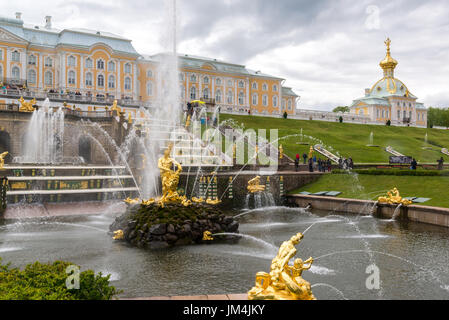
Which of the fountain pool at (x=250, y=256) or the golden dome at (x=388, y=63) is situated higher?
the golden dome at (x=388, y=63)

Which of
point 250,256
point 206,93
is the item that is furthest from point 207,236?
point 206,93

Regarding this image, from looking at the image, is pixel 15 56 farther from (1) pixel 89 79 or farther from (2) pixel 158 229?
Result: (2) pixel 158 229

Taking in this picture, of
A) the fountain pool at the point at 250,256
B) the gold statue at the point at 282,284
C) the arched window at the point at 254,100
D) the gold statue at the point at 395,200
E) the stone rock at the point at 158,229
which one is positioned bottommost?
the fountain pool at the point at 250,256

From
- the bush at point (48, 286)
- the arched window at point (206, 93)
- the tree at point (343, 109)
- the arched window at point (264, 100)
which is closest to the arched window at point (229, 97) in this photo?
the arched window at point (206, 93)

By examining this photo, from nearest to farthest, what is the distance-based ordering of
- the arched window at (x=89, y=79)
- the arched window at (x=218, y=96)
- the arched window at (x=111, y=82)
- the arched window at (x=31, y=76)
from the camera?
the arched window at (x=31, y=76)
the arched window at (x=89, y=79)
the arched window at (x=111, y=82)
the arched window at (x=218, y=96)

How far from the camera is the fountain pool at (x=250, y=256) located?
8781 millimetres

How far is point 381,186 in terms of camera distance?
2473 cm

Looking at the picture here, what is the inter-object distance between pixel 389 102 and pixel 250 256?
8936 centimetres

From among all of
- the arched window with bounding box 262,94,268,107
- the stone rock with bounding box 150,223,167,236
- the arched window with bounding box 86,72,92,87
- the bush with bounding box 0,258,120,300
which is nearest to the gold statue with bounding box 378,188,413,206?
the stone rock with bounding box 150,223,167,236

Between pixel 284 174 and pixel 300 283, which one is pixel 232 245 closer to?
pixel 300 283

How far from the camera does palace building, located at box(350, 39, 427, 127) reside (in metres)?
88.9

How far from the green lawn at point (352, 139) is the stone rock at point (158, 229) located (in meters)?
25.1

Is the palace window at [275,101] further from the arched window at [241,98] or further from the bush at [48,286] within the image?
the bush at [48,286]
